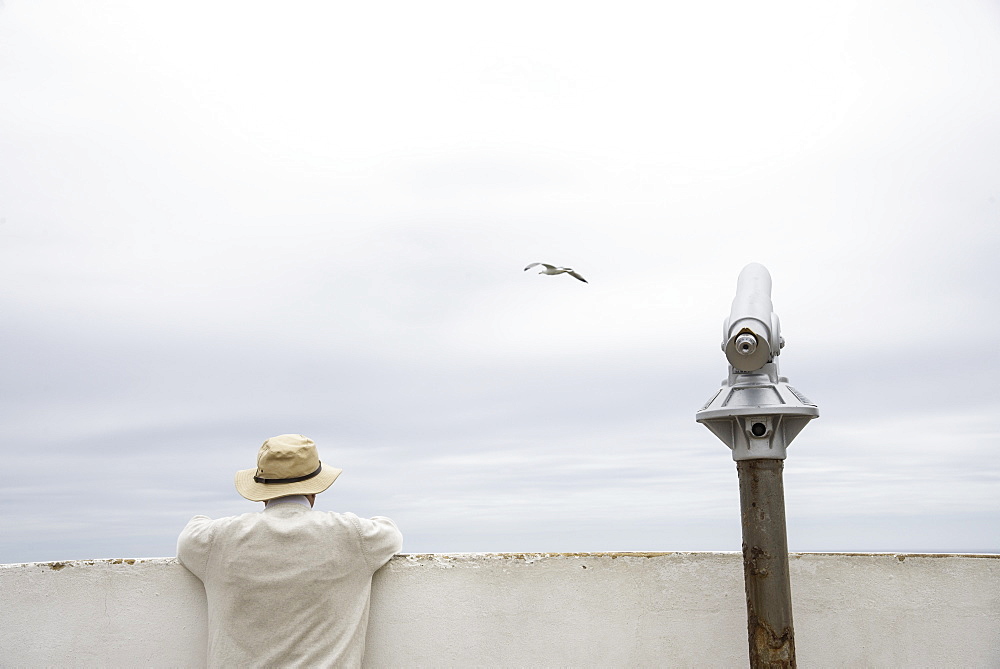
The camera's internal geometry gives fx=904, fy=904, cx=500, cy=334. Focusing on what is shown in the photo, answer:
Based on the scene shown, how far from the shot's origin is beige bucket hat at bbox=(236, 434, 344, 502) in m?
2.88

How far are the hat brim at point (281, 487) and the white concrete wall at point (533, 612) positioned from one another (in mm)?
396

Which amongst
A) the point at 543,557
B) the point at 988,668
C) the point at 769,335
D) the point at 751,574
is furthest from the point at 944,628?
the point at 543,557

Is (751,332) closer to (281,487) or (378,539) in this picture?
(378,539)

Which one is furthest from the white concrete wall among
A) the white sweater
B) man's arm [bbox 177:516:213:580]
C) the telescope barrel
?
the telescope barrel

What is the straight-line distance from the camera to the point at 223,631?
2.83 m

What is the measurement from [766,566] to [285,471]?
155cm

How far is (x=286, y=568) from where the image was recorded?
2.78 meters

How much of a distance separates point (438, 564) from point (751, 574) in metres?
1.04

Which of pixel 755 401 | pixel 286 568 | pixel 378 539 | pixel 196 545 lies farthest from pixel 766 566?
pixel 196 545

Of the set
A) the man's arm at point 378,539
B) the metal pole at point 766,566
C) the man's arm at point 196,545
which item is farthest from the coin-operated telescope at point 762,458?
the man's arm at point 196,545

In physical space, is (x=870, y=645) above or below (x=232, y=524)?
below

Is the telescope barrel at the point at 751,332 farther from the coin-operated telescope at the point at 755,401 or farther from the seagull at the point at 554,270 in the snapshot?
the seagull at the point at 554,270

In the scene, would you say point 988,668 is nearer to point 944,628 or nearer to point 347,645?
point 944,628

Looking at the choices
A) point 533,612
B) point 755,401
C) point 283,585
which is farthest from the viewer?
point 533,612
